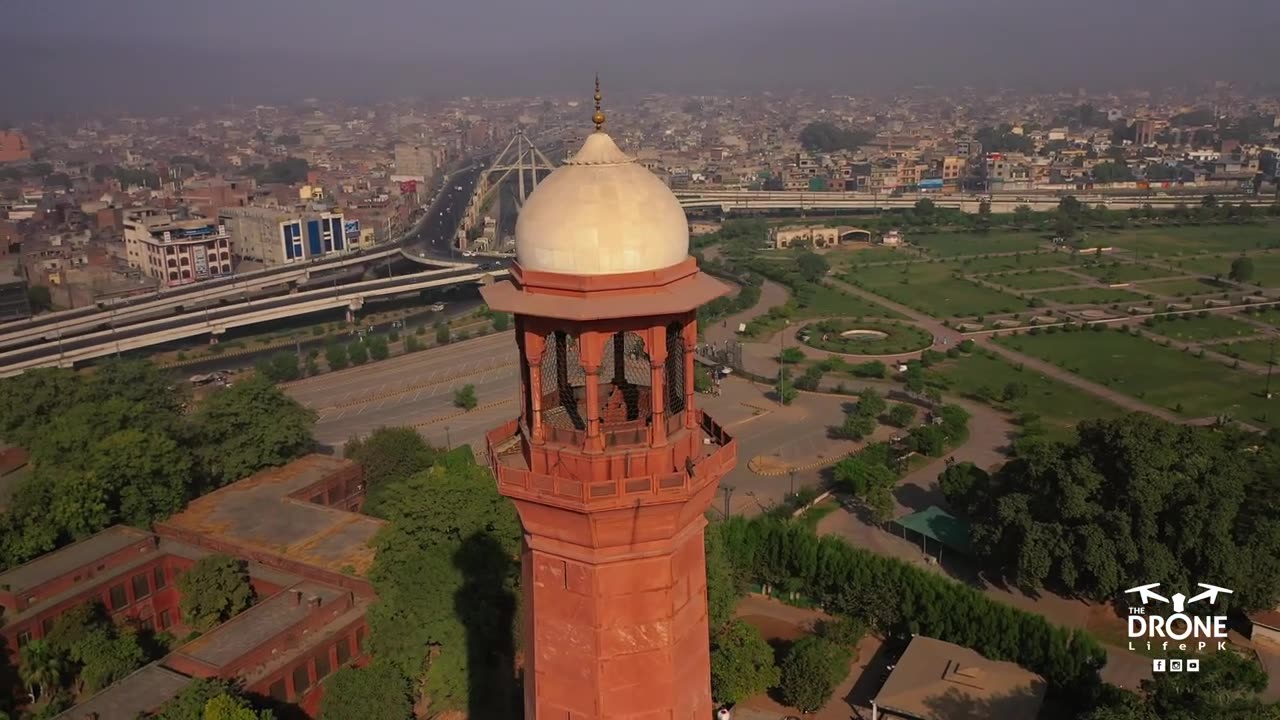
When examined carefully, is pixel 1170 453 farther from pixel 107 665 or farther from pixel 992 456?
pixel 107 665

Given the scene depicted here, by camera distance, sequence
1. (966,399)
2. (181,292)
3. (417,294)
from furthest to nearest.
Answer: (417,294)
(181,292)
(966,399)

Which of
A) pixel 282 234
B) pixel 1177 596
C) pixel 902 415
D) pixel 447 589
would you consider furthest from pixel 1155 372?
pixel 282 234

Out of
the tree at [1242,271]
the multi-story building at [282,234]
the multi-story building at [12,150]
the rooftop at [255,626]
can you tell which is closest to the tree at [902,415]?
the rooftop at [255,626]

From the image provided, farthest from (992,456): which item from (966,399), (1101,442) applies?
(1101,442)

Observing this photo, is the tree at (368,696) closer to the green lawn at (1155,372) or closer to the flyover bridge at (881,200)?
the green lawn at (1155,372)

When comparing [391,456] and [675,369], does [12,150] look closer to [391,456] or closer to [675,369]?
[391,456]

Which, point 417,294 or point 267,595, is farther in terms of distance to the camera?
point 417,294

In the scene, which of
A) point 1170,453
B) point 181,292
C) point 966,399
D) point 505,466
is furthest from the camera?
point 181,292
